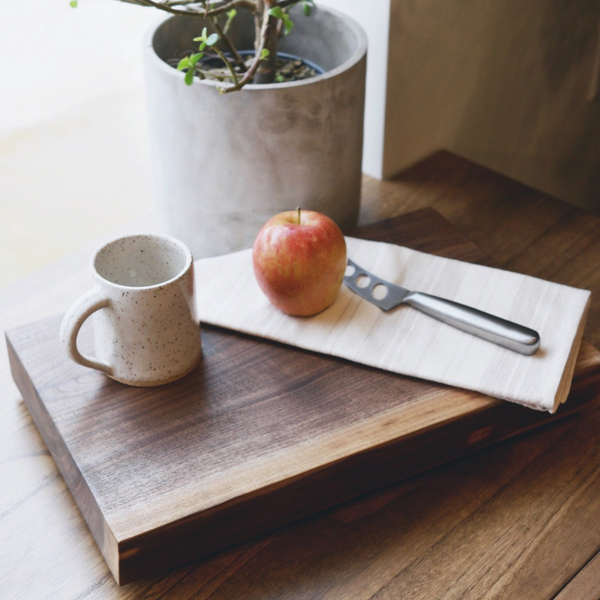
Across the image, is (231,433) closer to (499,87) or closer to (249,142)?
(249,142)

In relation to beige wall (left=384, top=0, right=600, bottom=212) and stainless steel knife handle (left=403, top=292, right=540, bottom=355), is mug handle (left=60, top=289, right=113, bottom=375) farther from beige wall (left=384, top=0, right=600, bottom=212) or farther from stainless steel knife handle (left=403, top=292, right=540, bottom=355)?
beige wall (left=384, top=0, right=600, bottom=212)

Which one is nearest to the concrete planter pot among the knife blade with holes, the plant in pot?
the plant in pot

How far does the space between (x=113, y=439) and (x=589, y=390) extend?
42 cm

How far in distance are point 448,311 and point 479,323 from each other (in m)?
0.03

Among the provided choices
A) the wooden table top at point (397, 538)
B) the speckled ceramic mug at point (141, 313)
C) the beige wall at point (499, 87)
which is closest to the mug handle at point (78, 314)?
the speckled ceramic mug at point (141, 313)

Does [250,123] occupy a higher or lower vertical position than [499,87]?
higher

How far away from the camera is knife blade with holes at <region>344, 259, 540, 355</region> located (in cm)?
60

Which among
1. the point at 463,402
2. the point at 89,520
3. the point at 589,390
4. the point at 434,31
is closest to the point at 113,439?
the point at 89,520

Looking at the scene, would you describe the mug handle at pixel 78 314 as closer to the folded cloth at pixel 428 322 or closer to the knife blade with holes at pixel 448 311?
the folded cloth at pixel 428 322

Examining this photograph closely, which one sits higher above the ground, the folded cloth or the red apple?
the red apple

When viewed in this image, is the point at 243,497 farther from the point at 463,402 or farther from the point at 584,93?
the point at 584,93

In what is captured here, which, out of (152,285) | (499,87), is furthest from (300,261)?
(499,87)

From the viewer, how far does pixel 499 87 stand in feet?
3.61

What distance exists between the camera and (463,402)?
575 millimetres
